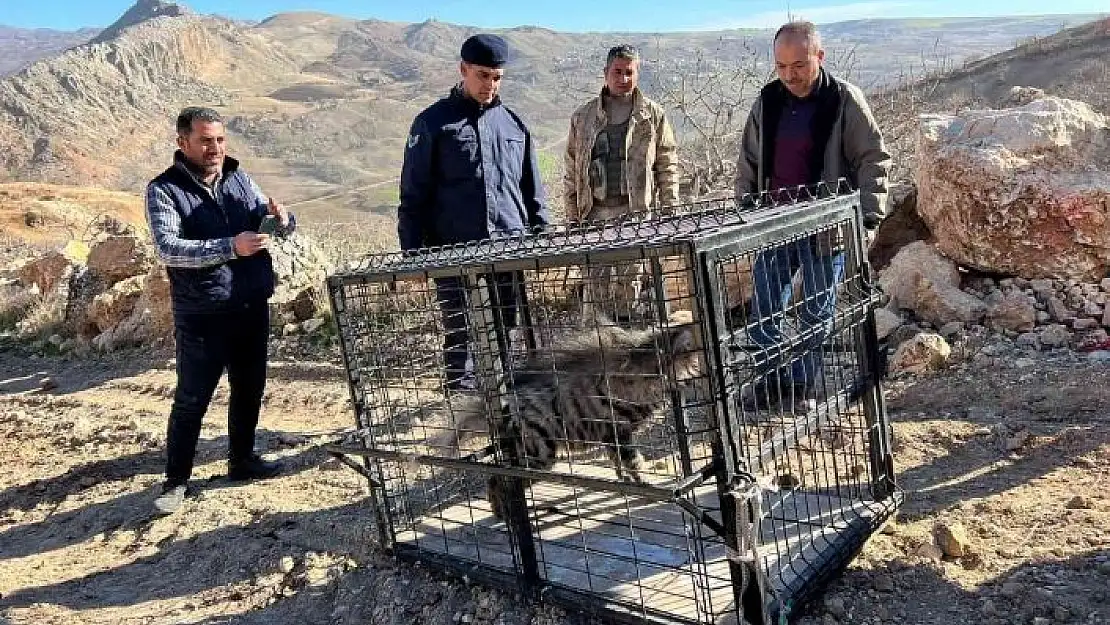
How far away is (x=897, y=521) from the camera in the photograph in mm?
3461

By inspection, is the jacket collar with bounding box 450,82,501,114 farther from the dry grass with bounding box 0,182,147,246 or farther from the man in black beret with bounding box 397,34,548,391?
the dry grass with bounding box 0,182,147,246

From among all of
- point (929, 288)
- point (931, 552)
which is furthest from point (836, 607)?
point (929, 288)

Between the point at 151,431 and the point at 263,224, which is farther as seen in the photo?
the point at 151,431

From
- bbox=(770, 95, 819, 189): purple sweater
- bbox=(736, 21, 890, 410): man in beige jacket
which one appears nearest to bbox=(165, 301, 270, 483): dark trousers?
bbox=(736, 21, 890, 410): man in beige jacket

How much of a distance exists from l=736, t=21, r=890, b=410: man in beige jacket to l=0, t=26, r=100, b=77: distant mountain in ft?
404

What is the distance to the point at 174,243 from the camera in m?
4.18

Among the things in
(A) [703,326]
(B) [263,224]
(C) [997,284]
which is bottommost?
(C) [997,284]

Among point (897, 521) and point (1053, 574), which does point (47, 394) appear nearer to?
point (897, 521)

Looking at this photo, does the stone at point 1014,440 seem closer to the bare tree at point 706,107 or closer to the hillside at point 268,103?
the bare tree at point 706,107

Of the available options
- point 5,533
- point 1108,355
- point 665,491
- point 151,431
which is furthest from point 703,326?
point 151,431

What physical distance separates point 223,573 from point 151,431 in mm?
2655

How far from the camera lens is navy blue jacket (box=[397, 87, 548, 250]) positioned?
14.3 feet

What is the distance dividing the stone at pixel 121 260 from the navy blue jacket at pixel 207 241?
600cm

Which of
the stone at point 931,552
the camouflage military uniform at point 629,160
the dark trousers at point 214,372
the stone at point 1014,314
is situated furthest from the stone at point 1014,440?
the dark trousers at point 214,372
